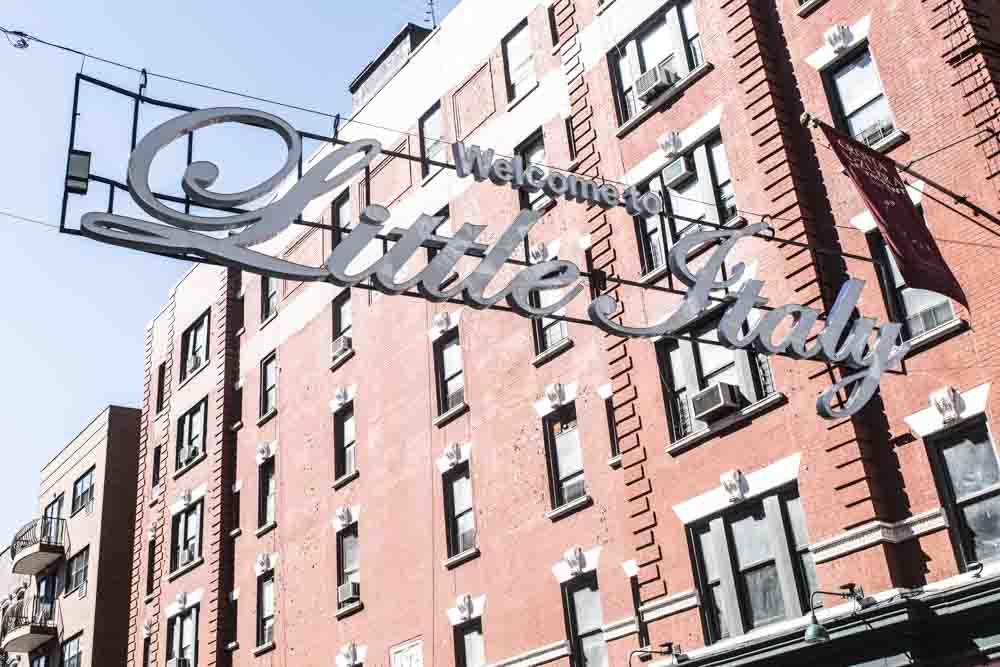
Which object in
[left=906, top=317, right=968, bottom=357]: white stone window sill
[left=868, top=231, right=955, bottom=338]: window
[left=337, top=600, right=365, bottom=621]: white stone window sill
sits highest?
[left=868, top=231, right=955, bottom=338]: window

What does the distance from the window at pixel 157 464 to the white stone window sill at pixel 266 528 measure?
8.91 meters

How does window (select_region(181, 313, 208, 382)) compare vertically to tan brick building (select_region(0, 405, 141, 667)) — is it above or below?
above

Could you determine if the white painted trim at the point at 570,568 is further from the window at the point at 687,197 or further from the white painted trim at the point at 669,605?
the window at the point at 687,197

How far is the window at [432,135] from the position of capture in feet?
104

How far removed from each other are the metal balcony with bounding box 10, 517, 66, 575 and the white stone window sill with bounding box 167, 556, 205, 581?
12.4 metres

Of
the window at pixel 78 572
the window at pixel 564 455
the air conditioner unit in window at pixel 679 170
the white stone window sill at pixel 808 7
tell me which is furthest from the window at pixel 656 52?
Answer: the window at pixel 78 572

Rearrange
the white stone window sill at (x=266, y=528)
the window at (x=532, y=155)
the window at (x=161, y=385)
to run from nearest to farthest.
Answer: the window at (x=532, y=155) < the white stone window sill at (x=266, y=528) < the window at (x=161, y=385)

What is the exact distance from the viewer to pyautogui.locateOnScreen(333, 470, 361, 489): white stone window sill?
100ft

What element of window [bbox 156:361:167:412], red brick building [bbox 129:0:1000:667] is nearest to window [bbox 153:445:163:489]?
window [bbox 156:361:167:412]

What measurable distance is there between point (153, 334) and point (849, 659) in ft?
109

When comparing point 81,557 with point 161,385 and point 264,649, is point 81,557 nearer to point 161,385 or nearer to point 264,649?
point 161,385

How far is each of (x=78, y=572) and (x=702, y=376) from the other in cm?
3268

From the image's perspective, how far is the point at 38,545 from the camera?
4778 cm

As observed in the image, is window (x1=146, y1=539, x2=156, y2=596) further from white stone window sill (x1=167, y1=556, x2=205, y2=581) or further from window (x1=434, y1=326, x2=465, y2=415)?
window (x1=434, y1=326, x2=465, y2=415)
